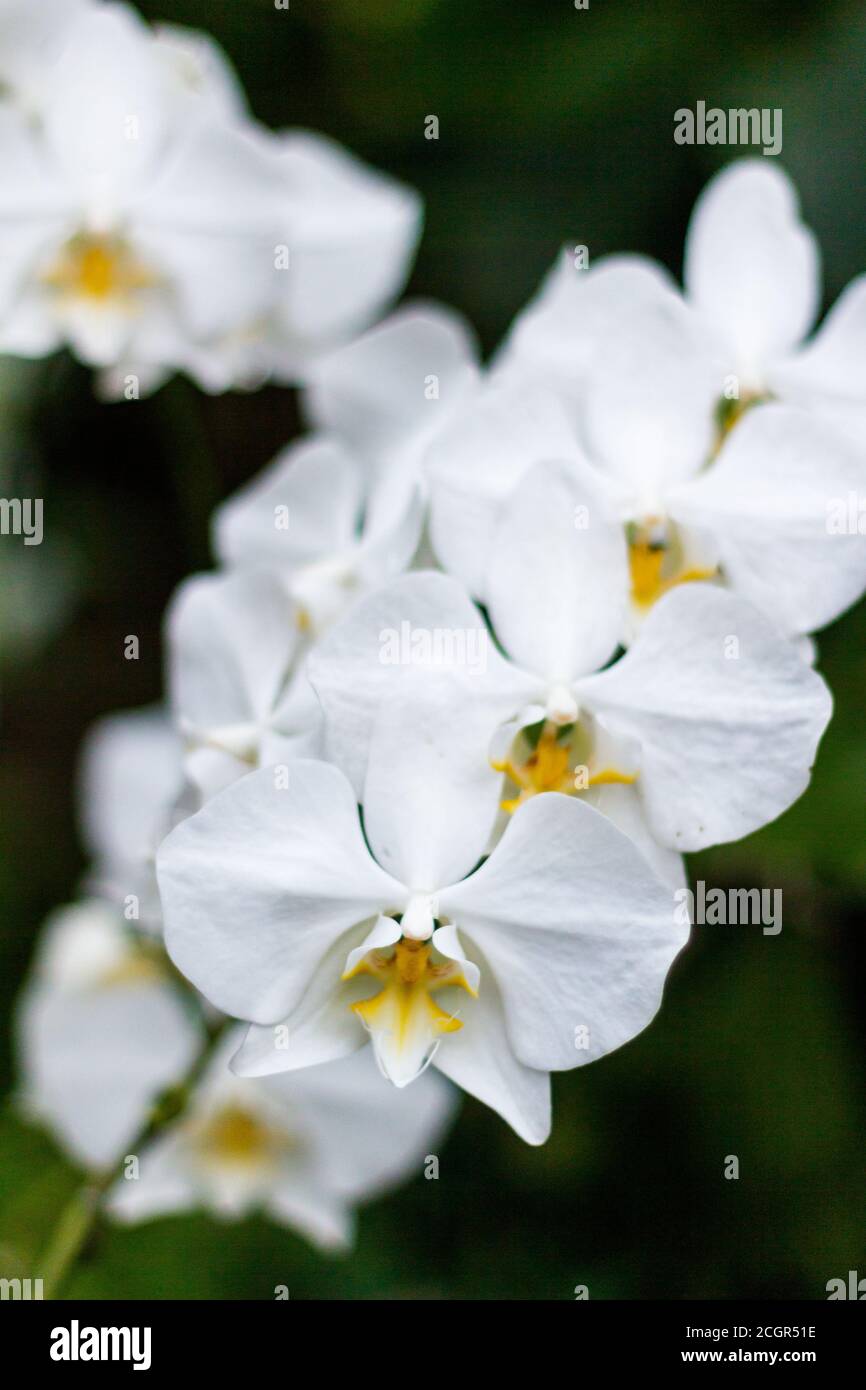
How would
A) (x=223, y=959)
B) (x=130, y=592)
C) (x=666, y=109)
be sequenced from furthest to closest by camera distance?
(x=130, y=592), (x=666, y=109), (x=223, y=959)

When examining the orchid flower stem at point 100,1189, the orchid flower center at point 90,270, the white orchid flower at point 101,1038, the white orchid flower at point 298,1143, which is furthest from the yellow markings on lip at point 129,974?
the orchid flower center at point 90,270

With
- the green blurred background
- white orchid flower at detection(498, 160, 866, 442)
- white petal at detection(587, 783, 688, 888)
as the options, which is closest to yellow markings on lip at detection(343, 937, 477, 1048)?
white petal at detection(587, 783, 688, 888)

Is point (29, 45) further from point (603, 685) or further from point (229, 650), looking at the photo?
point (603, 685)

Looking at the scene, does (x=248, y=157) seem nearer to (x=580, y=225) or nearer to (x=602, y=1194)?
(x=580, y=225)

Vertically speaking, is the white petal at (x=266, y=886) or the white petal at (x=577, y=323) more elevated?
the white petal at (x=577, y=323)

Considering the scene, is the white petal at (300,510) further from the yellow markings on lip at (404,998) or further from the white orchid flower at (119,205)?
the yellow markings on lip at (404,998)

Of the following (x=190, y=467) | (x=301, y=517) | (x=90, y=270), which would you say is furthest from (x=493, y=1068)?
(x=190, y=467)

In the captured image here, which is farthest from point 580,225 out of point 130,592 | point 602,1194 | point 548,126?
point 602,1194
